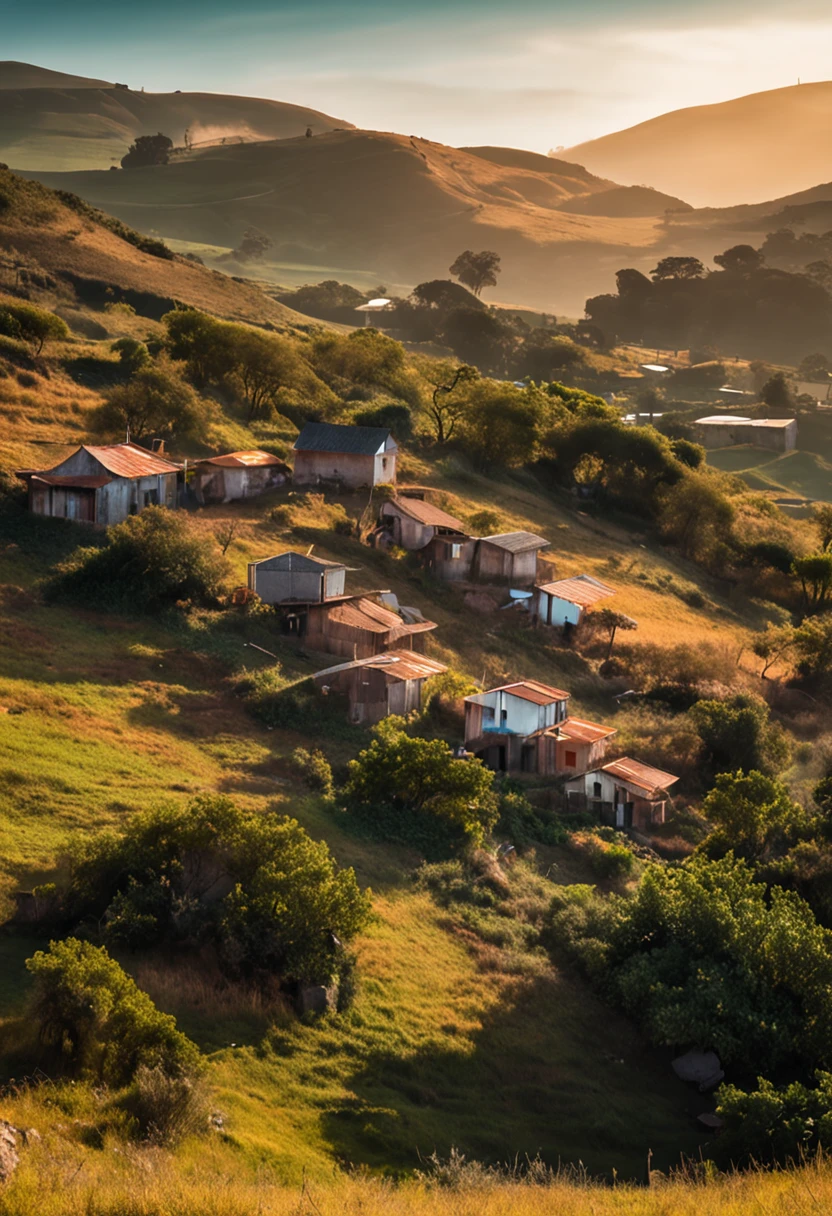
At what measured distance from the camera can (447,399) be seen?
235 ft

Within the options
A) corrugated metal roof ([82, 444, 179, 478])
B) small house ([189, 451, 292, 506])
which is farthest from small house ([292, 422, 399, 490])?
corrugated metal roof ([82, 444, 179, 478])

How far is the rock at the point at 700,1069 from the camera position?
21.9 metres

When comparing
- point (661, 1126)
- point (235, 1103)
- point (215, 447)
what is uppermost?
point (215, 447)

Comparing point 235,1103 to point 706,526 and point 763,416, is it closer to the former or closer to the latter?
point 706,526

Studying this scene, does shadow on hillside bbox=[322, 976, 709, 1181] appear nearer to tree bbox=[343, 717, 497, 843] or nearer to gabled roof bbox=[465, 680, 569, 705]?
tree bbox=[343, 717, 497, 843]

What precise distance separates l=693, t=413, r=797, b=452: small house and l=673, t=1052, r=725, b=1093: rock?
82283mm

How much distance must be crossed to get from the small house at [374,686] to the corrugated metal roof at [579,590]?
12.6 metres

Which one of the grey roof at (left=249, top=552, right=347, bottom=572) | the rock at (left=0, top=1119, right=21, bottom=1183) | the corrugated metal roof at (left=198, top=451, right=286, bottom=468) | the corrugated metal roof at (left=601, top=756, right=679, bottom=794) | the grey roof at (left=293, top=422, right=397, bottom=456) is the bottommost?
the corrugated metal roof at (left=601, top=756, right=679, bottom=794)

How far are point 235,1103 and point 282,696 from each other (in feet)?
Answer: 57.6

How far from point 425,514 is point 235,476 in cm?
813

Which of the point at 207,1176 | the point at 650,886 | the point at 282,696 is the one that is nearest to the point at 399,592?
the point at 282,696

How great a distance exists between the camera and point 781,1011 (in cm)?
2189

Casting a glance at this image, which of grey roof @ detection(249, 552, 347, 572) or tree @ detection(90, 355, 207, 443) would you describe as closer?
grey roof @ detection(249, 552, 347, 572)

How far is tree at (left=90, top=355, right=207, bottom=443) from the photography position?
5159 cm
